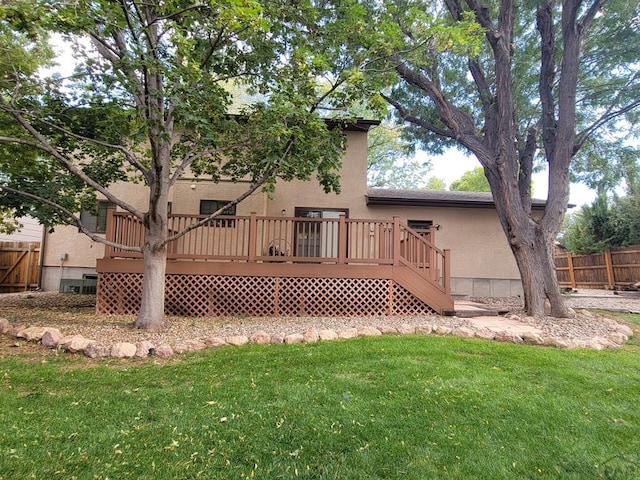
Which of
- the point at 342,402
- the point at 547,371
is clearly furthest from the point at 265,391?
the point at 547,371

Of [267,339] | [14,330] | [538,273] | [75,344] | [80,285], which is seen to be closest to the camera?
[75,344]

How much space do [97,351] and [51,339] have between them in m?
0.91

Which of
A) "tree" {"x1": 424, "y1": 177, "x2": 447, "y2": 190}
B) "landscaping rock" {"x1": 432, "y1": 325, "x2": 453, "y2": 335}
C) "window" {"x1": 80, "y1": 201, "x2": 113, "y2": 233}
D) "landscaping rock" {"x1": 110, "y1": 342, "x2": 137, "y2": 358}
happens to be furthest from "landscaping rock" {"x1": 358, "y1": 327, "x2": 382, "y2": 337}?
"tree" {"x1": 424, "y1": 177, "x2": 447, "y2": 190}

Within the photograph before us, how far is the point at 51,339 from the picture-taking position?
4824mm

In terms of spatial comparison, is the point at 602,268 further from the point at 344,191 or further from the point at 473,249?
the point at 344,191

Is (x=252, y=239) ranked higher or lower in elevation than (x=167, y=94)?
lower

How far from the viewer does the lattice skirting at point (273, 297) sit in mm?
7473

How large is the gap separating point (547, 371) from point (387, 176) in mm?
25539

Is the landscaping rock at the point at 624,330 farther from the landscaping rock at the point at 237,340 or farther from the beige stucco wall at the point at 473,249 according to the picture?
the landscaping rock at the point at 237,340

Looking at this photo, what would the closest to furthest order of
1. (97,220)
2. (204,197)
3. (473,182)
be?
(204,197)
(97,220)
(473,182)

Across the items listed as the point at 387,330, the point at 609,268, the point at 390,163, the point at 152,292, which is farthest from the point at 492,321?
the point at 390,163

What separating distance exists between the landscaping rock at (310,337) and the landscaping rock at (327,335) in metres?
0.05

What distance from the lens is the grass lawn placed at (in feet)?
7.22

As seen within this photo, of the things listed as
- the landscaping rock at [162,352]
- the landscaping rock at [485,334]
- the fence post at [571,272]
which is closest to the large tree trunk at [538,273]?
the landscaping rock at [485,334]
